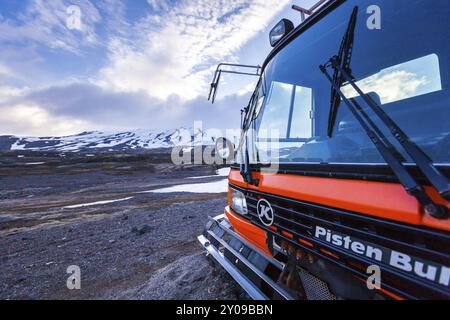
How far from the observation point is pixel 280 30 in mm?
2893

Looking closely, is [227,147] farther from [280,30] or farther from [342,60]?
[342,60]

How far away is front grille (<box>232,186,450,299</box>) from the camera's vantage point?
1042 millimetres

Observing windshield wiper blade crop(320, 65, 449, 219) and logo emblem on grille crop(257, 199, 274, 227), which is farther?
logo emblem on grille crop(257, 199, 274, 227)

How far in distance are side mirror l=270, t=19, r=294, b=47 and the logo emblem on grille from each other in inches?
76.2

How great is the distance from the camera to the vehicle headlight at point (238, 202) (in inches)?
103

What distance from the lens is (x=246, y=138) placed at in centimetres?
284

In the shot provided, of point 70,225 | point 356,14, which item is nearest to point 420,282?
point 356,14

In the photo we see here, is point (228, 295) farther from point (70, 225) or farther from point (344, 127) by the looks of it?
point (70, 225)

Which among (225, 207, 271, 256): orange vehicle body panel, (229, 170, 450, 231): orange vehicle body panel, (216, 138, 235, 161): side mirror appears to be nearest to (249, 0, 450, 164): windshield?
(229, 170, 450, 231): orange vehicle body panel

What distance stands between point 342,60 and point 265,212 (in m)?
1.39

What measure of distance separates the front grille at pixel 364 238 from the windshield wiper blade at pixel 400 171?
96 mm

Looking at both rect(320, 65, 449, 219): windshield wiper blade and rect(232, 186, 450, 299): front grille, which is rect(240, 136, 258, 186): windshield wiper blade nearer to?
rect(232, 186, 450, 299): front grille

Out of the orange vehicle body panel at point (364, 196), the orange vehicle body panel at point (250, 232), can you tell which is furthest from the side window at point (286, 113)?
the orange vehicle body panel at point (250, 232)

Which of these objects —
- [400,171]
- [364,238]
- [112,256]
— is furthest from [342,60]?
[112,256]
